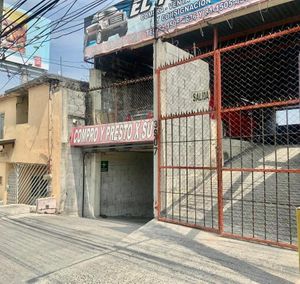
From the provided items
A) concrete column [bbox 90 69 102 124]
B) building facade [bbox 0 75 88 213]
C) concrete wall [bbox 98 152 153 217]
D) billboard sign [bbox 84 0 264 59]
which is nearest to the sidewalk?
building facade [bbox 0 75 88 213]

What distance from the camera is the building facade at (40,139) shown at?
444 inches

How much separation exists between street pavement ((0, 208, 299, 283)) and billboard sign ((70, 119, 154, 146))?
2.46 metres

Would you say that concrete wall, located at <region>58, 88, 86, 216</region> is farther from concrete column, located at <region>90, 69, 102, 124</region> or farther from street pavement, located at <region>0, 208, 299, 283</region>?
street pavement, located at <region>0, 208, 299, 283</region>

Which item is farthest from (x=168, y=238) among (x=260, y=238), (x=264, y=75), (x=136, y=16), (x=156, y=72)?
(x=264, y=75)

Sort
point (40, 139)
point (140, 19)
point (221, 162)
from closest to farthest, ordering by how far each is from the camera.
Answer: point (221, 162), point (40, 139), point (140, 19)

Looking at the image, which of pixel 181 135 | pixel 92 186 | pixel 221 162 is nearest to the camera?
pixel 221 162

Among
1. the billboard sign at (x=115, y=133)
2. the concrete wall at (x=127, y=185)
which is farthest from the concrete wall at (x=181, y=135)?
the concrete wall at (x=127, y=185)

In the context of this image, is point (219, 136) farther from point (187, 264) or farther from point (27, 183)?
point (27, 183)

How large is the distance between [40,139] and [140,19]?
5.76 m

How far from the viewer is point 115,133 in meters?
9.73

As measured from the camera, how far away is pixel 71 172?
11.4m

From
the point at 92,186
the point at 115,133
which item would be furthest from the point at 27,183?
the point at 115,133

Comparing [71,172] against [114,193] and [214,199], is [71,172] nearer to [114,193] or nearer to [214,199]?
[114,193]

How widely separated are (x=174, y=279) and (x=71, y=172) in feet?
24.8
